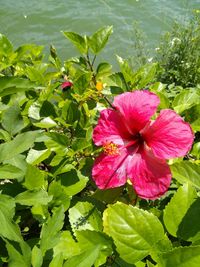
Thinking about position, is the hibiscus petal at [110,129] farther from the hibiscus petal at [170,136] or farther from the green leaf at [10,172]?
the green leaf at [10,172]

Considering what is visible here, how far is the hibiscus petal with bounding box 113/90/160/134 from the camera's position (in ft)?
3.13

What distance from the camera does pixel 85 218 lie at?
0.91 metres

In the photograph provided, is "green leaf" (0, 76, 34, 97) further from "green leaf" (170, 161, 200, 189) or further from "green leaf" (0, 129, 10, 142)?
"green leaf" (170, 161, 200, 189)

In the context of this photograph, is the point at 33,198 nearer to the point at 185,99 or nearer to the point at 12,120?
the point at 12,120

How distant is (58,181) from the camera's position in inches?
39.0

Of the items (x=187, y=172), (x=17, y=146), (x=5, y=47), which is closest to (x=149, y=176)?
(x=187, y=172)

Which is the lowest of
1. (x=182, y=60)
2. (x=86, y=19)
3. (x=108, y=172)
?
(x=86, y=19)

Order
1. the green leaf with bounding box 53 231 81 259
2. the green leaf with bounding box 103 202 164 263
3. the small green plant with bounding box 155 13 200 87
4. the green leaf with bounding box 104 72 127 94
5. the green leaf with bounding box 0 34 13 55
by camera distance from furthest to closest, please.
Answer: the small green plant with bounding box 155 13 200 87 < the green leaf with bounding box 0 34 13 55 < the green leaf with bounding box 104 72 127 94 < the green leaf with bounding box 53 231 81 259 < the green leaf with bounding box 103 202 164 263

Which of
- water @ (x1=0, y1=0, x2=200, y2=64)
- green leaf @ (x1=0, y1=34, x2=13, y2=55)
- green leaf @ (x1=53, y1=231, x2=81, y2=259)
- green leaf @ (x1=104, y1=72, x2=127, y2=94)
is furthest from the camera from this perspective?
water @ (x1=0, y1=0, x2=200, y2=64)

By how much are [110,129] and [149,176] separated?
165mm

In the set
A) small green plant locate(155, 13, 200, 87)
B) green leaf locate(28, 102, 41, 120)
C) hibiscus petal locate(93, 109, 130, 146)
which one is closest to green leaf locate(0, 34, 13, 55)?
green leaf locate(28, 102, 41, 120)

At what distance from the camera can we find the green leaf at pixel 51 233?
766 mm

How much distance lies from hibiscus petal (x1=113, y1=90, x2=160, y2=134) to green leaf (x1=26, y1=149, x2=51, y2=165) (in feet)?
0.71

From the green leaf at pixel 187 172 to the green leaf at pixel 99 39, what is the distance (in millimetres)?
555
